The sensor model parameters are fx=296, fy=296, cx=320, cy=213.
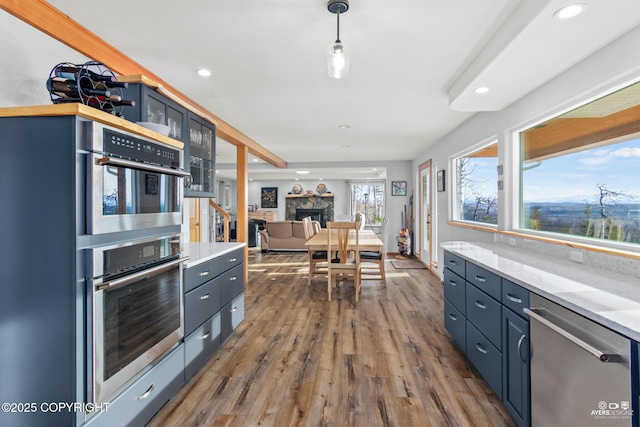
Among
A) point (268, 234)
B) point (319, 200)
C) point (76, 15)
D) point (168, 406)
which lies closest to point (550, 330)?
point (168, 406)

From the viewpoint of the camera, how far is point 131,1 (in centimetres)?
158

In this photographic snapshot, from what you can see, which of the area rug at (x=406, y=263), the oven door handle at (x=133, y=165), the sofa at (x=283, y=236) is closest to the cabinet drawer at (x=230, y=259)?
the oven door handle at (x=133, y=165)

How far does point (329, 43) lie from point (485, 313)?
6.78ft

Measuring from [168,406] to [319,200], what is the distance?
31.6 feet

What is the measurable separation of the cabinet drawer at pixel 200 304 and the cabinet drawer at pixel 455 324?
6.45 feet

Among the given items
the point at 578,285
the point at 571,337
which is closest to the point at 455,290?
the point at 578,285

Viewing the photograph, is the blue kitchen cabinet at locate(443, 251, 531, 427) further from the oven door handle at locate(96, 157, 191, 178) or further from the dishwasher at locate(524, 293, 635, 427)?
the oven door handle at locate(96, 157, 191, 178)

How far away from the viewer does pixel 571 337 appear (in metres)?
1.14

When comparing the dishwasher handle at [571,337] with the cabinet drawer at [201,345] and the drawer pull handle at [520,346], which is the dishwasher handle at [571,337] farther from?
the cabinet drawer at [201,345]

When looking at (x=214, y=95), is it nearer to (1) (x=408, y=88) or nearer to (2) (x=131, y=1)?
(2) (x=131, y=1)

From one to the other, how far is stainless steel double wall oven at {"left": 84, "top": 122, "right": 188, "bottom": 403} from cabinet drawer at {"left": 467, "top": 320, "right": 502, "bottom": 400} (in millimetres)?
1945

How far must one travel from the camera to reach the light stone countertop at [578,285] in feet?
3.38

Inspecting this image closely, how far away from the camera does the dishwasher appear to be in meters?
0.99

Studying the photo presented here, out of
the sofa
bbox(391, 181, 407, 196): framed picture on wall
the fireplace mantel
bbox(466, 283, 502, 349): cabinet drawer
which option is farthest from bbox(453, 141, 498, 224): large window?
the fireplace mantel
